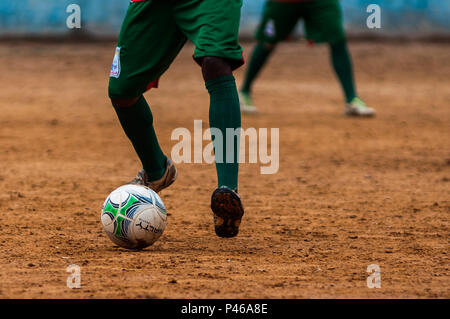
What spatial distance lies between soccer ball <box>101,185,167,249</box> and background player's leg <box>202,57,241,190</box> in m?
0.39

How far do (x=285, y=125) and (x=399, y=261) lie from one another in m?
5.40

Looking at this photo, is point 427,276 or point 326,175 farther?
point 326,175

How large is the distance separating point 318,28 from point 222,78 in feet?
18.7

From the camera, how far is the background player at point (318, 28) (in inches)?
364

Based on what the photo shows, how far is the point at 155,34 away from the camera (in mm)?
4152

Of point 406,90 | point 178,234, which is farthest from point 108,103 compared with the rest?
point 178,234

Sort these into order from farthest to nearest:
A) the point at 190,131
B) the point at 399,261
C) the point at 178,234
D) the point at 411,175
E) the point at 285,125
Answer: the point at 285,125 < the point at 190,131 < the point at 411,175 < the point at 178,234 < the point at 399,261

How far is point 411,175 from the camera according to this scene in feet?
20.5

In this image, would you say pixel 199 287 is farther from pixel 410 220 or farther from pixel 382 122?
pixel 382 122

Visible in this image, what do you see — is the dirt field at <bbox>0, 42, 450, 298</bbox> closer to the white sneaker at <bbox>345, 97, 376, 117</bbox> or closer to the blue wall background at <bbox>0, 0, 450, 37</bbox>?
the white sneaker at <bbox>345, 97, 376, 117</bbox>

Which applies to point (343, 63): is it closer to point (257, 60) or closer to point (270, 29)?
point (270, 29)

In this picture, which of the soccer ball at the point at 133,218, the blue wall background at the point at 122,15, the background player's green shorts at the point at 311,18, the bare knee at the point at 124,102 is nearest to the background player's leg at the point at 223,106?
Answer: the soccer ball at the point at 133,218

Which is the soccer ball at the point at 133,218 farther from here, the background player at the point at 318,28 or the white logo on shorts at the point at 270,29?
the white logo on shorts at the point at 270,29

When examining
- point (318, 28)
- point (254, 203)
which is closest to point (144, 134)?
point (254, 203)
